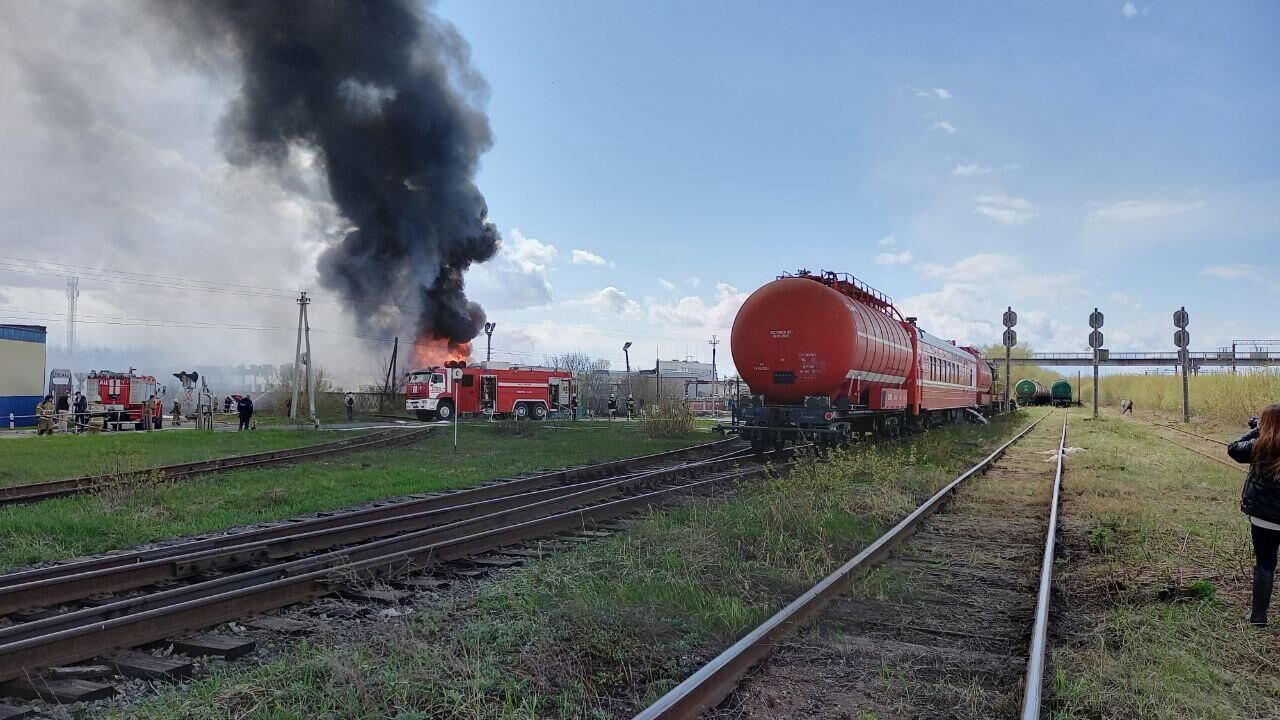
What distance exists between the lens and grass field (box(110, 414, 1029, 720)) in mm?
3953

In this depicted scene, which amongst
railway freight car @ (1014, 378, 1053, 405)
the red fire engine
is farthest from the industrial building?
railway freight car @ (1014, 378, 1053, 405)

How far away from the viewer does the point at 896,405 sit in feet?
60.2

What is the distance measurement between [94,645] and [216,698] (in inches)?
55.6

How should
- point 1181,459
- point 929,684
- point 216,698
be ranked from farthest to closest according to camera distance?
1. point 1181,459
2. point 929,684
3. point 216,698

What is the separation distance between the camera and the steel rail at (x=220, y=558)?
19.6ft

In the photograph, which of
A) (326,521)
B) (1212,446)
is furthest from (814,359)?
(1212,446)

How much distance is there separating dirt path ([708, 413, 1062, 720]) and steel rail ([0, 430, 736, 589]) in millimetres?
5736

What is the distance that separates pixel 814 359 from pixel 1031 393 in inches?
2498

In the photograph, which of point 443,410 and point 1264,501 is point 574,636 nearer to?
point 1264,501

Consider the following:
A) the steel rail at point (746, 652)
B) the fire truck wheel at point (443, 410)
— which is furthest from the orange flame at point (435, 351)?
the steel rail at point (746, 652)

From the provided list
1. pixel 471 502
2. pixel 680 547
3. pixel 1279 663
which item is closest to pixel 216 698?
pixel 680 547

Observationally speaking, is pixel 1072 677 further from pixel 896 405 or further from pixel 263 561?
→ pixel 896 405

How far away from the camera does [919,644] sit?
506 cm

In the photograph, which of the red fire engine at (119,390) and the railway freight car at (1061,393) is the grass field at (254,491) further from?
the railway freight car at (1061,393)
